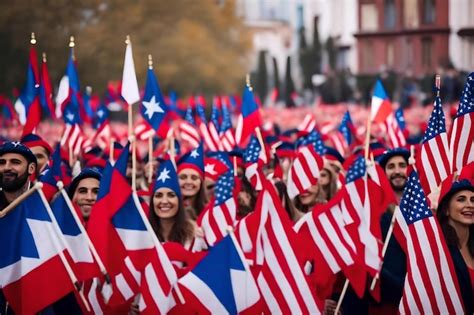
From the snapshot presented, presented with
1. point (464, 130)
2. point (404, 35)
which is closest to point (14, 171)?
point (464, 130)

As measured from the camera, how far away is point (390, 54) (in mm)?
36594

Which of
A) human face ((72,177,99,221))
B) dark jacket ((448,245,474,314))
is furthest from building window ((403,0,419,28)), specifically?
dark jacket ((448,245,474,314))

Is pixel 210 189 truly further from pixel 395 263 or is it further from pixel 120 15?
pixel 120 15

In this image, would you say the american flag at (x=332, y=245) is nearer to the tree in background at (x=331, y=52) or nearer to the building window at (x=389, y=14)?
the building window at (x=389, y=14)

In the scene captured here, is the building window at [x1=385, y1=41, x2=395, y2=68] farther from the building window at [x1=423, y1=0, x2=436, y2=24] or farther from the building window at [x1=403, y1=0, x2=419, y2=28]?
the building window at [x1=423, y1=0, x2=436, y2=24]

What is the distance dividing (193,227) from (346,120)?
7312 millimetres

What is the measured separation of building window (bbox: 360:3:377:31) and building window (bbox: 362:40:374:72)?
2.50 meters

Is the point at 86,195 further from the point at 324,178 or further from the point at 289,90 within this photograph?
the point at 289,90

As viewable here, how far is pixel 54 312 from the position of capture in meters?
8.53

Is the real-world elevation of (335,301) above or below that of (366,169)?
below

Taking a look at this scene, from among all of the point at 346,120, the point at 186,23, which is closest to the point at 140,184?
the point at 346,120

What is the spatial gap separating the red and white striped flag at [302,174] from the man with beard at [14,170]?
→ 2.84 meters

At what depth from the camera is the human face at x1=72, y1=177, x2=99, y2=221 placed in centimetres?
963

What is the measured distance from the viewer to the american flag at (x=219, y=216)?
995 cm
